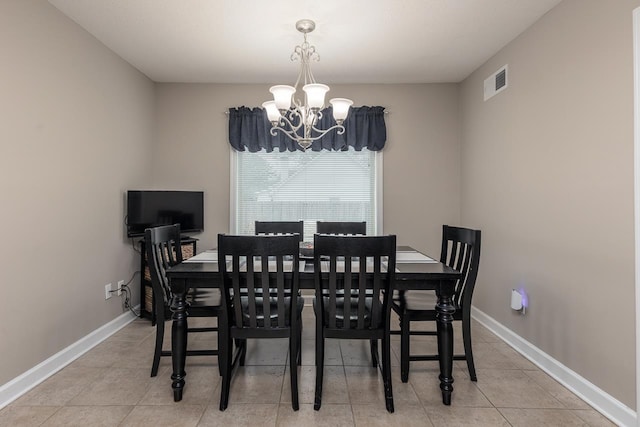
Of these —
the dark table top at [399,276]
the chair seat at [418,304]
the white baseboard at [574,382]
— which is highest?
the dark table top at [399,276]

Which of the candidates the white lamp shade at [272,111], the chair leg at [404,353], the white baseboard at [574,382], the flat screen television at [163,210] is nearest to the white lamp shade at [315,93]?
the white lamp shade at [272,111]

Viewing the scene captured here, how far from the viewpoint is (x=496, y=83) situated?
3236mm

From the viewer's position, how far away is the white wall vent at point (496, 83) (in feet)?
10.2

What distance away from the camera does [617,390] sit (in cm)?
193

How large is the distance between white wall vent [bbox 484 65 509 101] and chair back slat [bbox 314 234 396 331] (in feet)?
7.08

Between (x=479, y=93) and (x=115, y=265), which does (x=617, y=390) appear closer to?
(x=479, y=93)

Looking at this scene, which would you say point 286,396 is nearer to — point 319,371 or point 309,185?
point 319,371

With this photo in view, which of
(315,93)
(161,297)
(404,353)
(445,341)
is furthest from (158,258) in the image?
(445,341)

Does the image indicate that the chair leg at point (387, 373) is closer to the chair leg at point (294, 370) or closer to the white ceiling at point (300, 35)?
the chair leg at point (294, 370)

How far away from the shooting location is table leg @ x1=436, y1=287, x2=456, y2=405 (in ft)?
6.64

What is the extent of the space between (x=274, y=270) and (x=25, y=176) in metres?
1.66

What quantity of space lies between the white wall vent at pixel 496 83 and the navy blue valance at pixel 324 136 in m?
1.07

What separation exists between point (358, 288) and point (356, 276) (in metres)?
0.07

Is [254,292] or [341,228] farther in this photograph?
[341,228]
